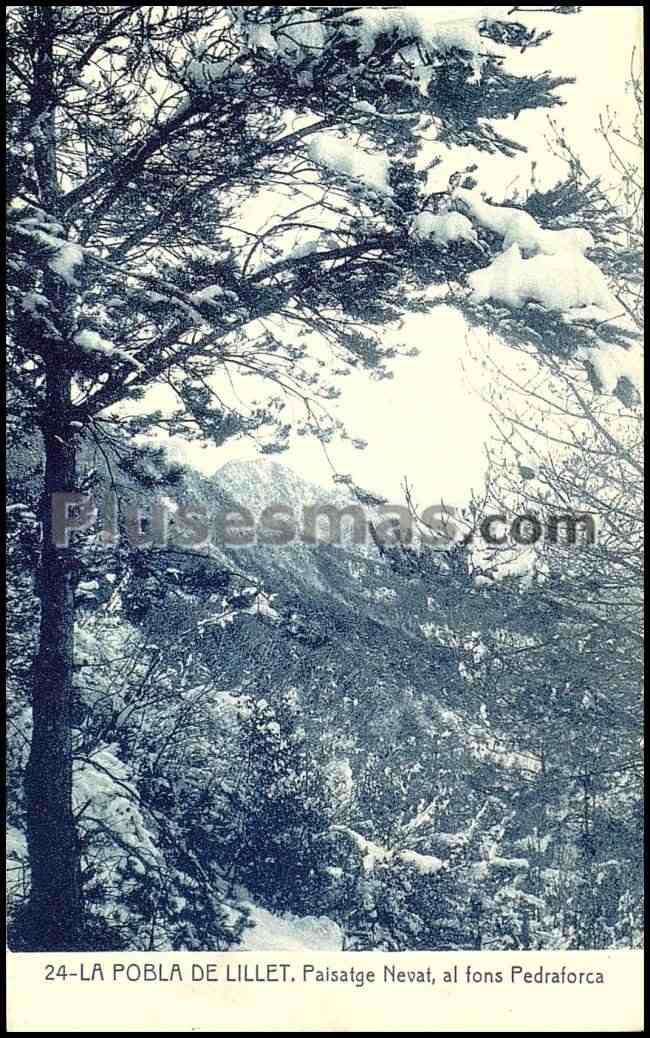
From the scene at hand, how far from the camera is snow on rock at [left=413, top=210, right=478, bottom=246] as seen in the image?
4.06m

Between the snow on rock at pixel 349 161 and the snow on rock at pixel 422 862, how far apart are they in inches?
125

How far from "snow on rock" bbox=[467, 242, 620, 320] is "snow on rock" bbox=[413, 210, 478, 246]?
18 cm

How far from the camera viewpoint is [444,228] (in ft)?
13.4

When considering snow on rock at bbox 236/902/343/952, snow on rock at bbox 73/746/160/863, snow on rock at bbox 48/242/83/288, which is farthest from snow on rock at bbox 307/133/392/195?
snow on rock at bbox 236/902/343/952

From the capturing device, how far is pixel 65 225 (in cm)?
436

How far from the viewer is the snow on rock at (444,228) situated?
160 inches

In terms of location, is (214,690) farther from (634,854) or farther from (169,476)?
(634,854)

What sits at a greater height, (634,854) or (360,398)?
(360,398)

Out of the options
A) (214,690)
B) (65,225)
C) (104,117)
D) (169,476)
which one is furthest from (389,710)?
(104,117)

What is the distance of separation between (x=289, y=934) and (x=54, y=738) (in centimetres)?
148

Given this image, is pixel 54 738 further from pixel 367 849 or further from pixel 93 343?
pixel 93 343

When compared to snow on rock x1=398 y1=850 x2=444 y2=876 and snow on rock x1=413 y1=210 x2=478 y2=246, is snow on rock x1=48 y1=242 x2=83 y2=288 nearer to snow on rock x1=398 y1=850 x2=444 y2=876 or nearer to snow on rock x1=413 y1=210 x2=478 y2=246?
snow on rock x1=413 y1=210 x2=478 y2=246

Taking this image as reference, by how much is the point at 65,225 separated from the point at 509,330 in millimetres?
2212

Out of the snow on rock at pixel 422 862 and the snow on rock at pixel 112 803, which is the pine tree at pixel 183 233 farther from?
the snow on rock at pixel 422 862
